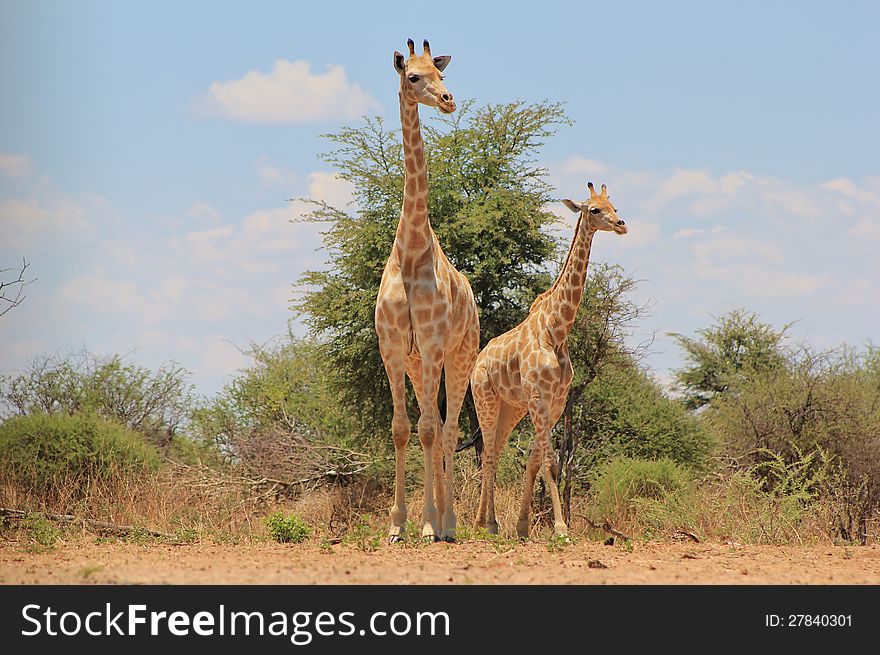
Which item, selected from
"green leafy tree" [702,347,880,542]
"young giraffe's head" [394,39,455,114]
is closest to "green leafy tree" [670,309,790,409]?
"green leafy tree" [702,347,880,542]

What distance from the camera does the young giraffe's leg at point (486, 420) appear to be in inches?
475

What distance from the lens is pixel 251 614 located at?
6094mm

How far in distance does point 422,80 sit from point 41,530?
230 inches

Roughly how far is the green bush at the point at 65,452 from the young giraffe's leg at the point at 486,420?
21.9 feet

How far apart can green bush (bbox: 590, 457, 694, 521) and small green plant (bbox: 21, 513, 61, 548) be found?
26.9 feet

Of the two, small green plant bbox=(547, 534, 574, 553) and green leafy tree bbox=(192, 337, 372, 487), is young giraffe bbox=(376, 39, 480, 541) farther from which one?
green leafy tree bbox=(192, 337, 372, 487)

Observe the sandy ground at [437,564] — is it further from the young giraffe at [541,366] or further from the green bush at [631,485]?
the green bush at [631,485]

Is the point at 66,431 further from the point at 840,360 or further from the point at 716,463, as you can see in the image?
the point at 840,360

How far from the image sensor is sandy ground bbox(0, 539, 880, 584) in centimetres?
705

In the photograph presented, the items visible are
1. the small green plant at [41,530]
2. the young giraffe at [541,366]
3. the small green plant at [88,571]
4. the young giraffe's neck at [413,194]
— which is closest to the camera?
the small green plant at [88,571]

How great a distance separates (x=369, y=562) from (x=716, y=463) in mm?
12949

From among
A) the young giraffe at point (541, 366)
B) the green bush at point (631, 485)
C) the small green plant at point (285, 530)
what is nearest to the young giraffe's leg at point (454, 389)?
the young giraffe at point (541, 366)

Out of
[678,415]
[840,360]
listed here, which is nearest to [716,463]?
[678,415]

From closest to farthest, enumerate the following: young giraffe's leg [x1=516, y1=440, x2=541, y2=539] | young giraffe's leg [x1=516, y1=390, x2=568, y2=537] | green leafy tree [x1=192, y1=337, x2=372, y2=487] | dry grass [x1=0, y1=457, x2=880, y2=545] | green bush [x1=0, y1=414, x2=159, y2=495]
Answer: young giraffe's leg [x1=516, y1=390, x2=568, y2=537], young giraffe's leg [x1=516, y1=440, x2=541, y2=539], dry grass [x1=0, y1=457, x2=880, y2=545], green bush [x1=0, y1=414, x2=159, y2=495], green leafy tree [x1=192, y1=337, x2=372, y2=487]
